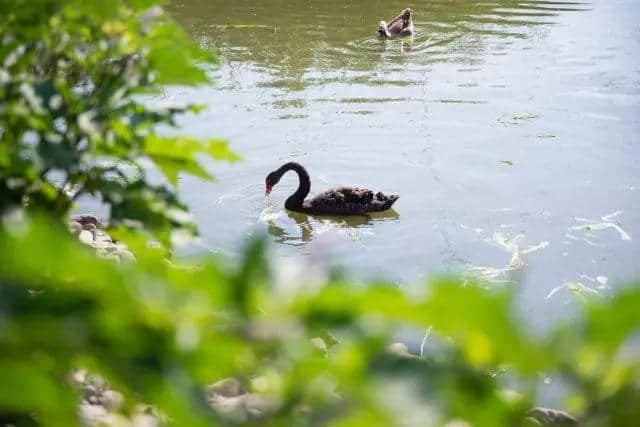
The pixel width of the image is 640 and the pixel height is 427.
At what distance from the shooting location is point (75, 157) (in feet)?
A: 5.87

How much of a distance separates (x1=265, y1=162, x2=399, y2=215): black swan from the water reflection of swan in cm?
6

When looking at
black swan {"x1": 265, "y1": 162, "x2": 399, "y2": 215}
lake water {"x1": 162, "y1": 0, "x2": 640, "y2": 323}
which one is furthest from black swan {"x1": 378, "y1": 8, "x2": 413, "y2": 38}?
black swan {"x1": 265, "y1": 162, "x2": 399, "y2": 215}

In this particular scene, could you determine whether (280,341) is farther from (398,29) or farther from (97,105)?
(398,29)

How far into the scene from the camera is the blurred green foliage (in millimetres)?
1871

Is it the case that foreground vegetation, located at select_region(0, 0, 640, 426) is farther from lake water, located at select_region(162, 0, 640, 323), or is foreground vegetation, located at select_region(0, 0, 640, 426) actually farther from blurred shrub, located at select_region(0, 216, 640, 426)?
lake water, located at select_region(162, 0, 640, 323)

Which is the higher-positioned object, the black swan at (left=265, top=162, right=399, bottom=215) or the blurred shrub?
the blurred shrub

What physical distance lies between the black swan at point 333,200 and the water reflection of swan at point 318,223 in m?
0.06

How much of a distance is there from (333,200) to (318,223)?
0.29m

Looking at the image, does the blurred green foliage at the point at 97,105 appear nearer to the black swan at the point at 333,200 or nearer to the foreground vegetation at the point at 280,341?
the foreground vegetation at the point at 280,341

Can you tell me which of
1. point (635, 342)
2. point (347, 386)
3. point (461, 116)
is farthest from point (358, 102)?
point (347, 386)

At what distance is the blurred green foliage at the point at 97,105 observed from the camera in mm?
1871

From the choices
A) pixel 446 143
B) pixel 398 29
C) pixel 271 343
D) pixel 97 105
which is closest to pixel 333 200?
pixel 446 143

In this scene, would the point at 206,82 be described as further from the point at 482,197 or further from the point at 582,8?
the point at 582,8

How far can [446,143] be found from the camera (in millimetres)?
9125
